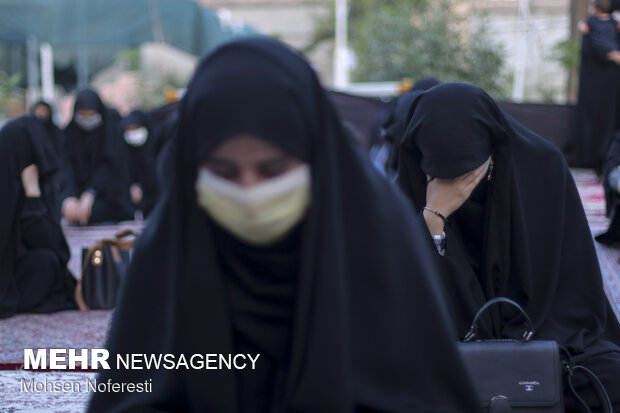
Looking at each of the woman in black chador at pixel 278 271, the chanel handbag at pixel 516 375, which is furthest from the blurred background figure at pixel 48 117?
the woman in black chador at pixel 278 271

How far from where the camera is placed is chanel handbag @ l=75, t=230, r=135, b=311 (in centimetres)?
552

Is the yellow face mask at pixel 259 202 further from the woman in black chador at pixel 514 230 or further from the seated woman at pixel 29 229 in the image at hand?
the seated woman at pixel 29 229

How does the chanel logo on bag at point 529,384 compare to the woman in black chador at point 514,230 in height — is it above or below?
below

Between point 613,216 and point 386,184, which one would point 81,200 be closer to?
point 613,216

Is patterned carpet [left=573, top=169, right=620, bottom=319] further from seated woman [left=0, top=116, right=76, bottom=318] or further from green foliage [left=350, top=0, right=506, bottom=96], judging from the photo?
green foliage [left=350, top=0, right=506, bottom=96]

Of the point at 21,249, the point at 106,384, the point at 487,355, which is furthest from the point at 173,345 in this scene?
the point at 21,249

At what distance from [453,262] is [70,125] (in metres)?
6.30

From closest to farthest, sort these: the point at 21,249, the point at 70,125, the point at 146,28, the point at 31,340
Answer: the point at 31,340, the point at 21,249, the point at 70,125, the point at 146,28

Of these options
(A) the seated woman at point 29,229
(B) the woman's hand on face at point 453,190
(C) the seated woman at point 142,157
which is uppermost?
(B) the woman's hand on face at point 453,190

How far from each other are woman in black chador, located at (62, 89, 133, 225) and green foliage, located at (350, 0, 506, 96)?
8054 mm

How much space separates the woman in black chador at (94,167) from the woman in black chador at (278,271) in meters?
6.71

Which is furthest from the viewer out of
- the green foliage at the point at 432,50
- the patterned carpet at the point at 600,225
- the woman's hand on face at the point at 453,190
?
the green foliage at the point at 432,50

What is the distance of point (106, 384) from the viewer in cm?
193

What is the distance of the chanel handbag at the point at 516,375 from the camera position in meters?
2.59
